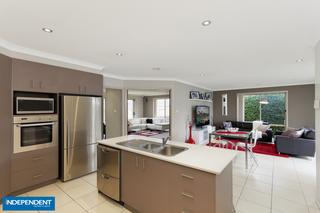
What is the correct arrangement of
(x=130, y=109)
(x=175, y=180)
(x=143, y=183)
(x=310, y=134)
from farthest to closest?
(x=130, y=109), (x=310, y=134), (x=143, y=183), (x=175, y=180)

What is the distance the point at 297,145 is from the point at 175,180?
476 centimetres

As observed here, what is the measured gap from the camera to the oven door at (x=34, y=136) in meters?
2.45

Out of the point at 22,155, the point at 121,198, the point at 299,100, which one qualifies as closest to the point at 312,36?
the point at 121,198

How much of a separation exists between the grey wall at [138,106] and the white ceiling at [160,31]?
7.48 metres

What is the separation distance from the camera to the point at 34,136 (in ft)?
8.69

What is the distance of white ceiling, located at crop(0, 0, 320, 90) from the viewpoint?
4.93ft

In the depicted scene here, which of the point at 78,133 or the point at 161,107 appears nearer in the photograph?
the point at 78,133

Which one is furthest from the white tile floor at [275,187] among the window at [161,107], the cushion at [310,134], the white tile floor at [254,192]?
the window at [161,107]

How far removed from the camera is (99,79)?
359 centimetres

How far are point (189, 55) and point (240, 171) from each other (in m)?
2.88

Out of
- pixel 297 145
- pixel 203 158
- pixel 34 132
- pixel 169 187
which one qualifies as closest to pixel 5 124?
pixel 34 132

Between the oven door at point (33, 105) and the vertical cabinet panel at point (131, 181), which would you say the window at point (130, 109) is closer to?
the oven door at point (33, 105)

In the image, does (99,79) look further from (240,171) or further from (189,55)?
(240,171)

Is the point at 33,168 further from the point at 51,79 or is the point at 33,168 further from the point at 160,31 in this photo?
the point at 160,31
